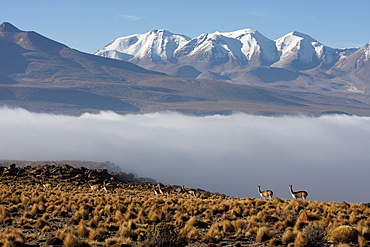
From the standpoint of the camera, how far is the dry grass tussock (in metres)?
14.7

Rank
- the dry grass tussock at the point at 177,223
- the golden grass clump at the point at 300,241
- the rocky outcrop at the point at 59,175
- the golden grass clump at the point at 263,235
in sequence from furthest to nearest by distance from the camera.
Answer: the rocky outcrop at the point at 59,175 → the golden grass clump at the point at 263,235 → the dry grass tussock at the point at 177,223 → the golden grass clump at the point at 300,241

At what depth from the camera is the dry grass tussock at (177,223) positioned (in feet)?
48.3

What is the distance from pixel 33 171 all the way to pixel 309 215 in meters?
31.0

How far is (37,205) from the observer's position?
20.8 meters

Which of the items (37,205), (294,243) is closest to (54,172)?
(37,205)

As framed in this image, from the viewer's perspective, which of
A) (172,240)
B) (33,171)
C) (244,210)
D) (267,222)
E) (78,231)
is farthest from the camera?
(33,171)

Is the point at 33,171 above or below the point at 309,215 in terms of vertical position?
below

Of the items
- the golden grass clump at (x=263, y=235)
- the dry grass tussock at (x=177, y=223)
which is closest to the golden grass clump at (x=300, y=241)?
the dry grass tussock at (x=177, y=223)

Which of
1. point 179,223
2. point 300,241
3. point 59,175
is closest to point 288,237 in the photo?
point 300,241

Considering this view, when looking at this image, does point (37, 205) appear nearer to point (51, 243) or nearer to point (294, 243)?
point (51, 243)

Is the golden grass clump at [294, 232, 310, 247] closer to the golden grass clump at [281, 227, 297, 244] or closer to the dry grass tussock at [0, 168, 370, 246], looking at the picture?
the dry grass tussock at [0, 168, 370, 246]

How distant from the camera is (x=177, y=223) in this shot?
17.8m

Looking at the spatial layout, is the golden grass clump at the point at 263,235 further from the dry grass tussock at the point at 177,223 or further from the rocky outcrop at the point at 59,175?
the rocky outcrop at the point at 59,175

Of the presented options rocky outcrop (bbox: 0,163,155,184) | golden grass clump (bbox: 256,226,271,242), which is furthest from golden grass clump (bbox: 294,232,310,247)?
rocky outcrop (bbox: 0,163,155,184)
